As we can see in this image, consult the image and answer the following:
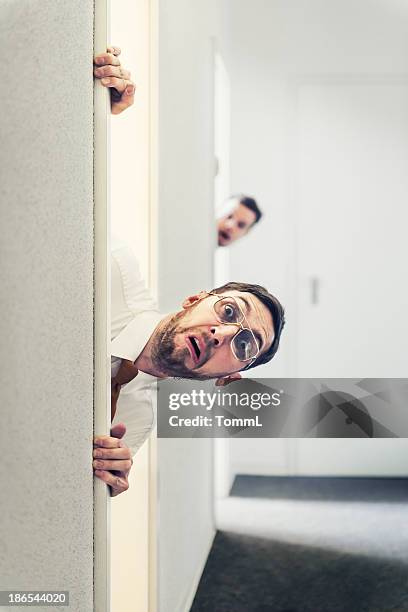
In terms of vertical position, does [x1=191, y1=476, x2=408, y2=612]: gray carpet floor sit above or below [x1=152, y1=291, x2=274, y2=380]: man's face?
below

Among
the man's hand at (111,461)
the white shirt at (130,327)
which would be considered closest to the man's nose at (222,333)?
the white shirt at (130,327)

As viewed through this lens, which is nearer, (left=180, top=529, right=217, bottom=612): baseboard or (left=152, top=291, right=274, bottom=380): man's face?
(left=152, top=291, right=274, bottom=380): man's face

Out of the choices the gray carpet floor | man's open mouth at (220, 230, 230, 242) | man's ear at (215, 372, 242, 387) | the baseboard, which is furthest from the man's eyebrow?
the baseboard

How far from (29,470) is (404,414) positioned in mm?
931

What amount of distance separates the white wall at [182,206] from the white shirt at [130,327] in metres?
0.18

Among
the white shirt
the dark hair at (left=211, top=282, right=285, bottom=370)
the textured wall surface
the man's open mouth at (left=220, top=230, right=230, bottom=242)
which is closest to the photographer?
the textured wall surface

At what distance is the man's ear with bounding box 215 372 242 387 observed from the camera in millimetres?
1728

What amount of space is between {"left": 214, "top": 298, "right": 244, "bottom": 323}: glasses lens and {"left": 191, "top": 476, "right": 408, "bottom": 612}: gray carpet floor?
0.46 m

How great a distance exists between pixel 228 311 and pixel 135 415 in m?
0.28

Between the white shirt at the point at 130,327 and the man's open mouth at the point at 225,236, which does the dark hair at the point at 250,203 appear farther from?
the white shirt at the point at 130,327

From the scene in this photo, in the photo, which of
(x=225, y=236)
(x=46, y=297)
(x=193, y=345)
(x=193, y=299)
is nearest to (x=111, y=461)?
(x=46, y=297)

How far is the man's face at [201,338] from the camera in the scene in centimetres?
155

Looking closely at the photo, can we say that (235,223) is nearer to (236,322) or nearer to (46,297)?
(236,322)

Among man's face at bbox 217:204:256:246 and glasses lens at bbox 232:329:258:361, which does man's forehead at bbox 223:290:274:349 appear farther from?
man's face at bbox 217:204:256:246
